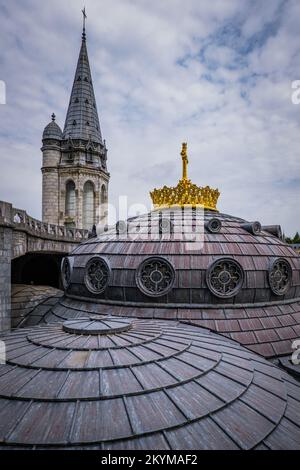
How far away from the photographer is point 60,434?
4844mm

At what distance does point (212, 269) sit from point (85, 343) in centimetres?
670

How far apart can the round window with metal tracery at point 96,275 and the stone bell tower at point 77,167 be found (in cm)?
2790

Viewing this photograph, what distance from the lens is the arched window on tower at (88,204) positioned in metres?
42.8

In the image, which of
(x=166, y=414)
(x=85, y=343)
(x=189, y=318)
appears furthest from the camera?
(x=189, y=318)

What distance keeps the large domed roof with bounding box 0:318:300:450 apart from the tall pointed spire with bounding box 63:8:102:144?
39473mm

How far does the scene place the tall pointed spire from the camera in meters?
42.9

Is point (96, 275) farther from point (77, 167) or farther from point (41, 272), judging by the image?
point (77, 167)

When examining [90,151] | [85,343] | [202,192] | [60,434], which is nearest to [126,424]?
[60,434]

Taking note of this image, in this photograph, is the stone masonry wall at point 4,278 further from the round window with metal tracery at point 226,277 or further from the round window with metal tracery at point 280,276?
the round window with metal tracery at point 280,276

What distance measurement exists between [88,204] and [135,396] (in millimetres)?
39094

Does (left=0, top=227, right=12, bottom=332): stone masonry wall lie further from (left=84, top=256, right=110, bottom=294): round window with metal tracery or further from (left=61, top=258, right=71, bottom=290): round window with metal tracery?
(left=84, top=256, right=110, bottom=294): round window with metal tracery

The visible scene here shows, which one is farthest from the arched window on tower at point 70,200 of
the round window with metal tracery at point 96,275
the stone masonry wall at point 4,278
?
the round window with metal tracery at point 96,275
